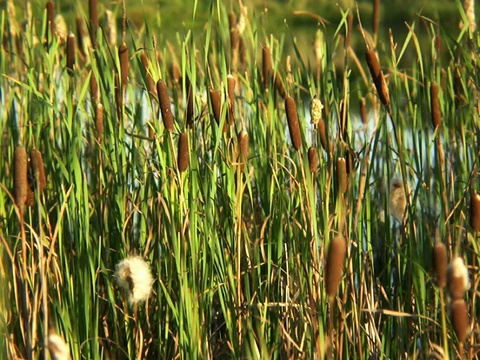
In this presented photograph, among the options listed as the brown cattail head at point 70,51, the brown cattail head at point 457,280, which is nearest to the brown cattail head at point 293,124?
the brown cattail head at point 457,280

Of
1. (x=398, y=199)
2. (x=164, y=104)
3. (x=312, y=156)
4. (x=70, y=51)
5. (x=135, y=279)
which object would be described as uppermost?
(x=70, y=51)

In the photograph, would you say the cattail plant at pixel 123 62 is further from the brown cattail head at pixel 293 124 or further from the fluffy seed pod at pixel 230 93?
the brown cattail head at pixel 293 124

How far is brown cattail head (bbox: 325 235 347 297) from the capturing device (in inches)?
43.7

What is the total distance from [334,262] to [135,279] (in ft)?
2.14

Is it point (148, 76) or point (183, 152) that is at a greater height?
point (148, 76)

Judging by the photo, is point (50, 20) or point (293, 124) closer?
point (293, 124)

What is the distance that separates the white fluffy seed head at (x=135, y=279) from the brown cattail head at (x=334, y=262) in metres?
0.62

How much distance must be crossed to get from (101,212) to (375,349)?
73 centimetres

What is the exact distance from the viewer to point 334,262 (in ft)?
3.69

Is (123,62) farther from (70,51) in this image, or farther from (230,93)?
(70,51)

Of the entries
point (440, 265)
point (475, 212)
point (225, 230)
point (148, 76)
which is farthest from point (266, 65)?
point (440, 265)

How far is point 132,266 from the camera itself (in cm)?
168

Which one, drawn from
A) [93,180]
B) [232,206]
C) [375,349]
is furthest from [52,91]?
[375,349]

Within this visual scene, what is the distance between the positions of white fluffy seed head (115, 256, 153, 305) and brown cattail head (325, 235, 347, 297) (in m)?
0.62
